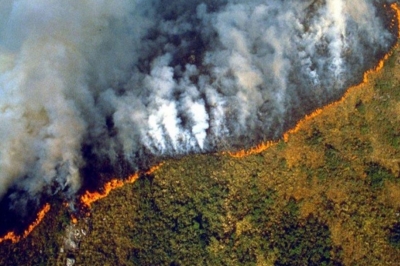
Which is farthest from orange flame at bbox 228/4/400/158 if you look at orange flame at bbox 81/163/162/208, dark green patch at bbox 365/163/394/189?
orange flame at bbox 81/163/162/208

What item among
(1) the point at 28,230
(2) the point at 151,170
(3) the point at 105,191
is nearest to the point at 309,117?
(2) the point at 151,170

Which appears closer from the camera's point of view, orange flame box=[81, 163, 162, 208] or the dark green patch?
orange flame box=[81, 163, 162, 208]

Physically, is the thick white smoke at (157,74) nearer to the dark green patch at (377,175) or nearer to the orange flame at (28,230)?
the orange flame at (28,230)

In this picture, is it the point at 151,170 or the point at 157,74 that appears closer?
the point at 151,170

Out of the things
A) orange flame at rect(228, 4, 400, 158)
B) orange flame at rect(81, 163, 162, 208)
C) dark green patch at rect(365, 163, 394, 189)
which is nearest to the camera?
orange flame at rect(81, 163, 162, 208)

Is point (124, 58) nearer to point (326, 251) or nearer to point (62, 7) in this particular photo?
point (62, 7)

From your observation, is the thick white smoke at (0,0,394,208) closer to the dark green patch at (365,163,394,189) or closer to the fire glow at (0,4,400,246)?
the fire glow at (0,4,400,246)

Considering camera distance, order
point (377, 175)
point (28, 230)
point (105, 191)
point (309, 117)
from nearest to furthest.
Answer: point (28, 230), point (105, 191), point (377, 175), point (309, 117)

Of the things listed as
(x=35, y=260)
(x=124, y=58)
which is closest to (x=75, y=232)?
(x=35, y=260)

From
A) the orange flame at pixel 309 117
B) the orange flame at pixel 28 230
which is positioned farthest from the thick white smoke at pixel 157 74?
the orange flame at pixel 28 230

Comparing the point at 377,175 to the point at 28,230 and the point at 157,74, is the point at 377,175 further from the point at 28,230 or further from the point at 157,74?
the point at 28,230
